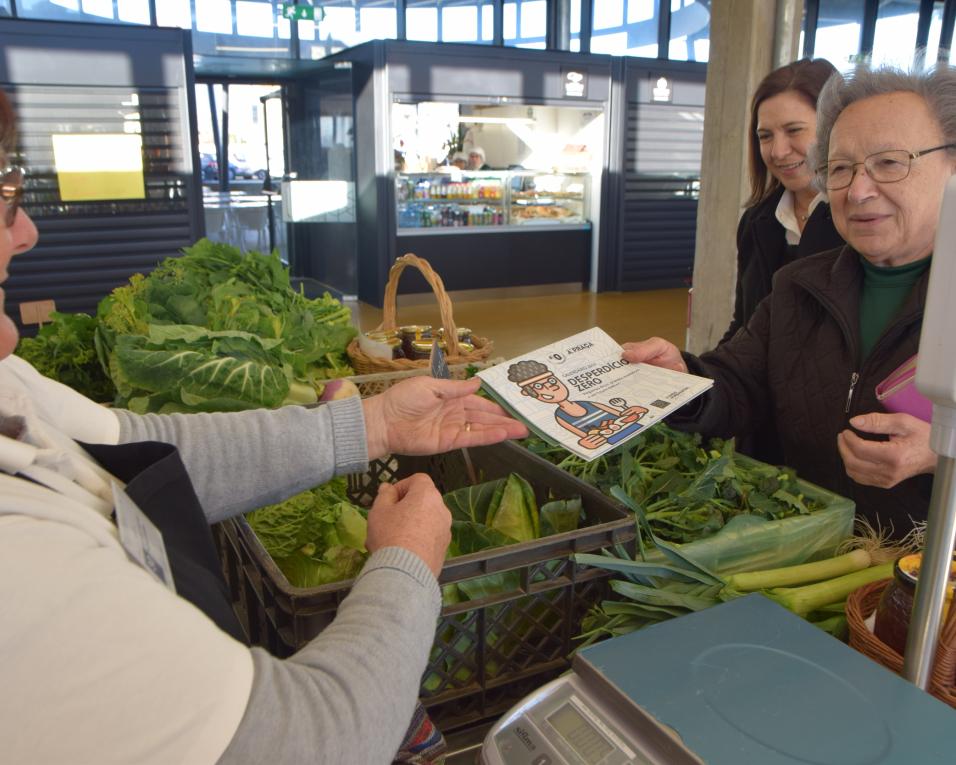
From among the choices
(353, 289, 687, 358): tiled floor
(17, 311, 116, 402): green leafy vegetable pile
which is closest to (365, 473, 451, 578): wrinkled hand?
(17, 311, 116, 402): green leafy vegetable pile

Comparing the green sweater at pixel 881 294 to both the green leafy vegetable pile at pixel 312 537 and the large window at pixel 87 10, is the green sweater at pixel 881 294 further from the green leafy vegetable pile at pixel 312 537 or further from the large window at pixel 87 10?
the large window at pixel 87 10

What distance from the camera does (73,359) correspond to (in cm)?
239

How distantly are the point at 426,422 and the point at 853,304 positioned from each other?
95 centimetres

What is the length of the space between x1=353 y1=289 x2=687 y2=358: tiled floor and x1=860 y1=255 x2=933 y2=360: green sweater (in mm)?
4748

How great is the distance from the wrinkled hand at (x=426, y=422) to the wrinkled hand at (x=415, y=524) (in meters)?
0.34

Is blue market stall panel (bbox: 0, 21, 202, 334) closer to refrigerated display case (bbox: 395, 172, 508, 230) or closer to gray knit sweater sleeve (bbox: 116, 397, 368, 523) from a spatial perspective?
refrigerated display case (bbox: 395, 172, 508, 230)

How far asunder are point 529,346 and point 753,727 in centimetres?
604

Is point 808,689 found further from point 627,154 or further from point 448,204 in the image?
point 627,154

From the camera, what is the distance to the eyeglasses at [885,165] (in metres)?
1.53

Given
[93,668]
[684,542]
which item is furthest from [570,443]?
[93,668]

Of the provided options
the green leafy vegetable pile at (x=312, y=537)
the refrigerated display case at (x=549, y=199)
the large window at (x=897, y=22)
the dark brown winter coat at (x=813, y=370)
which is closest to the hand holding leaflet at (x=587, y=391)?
the dark brown winter coat at (x=813, y=370)

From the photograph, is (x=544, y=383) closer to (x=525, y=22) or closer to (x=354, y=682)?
(x=354, y=682)

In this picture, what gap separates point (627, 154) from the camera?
9.47 metres

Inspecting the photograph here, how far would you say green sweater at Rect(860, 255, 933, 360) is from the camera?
1625 mm
